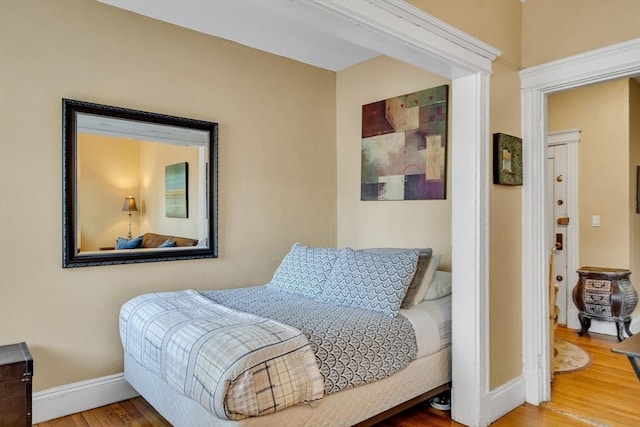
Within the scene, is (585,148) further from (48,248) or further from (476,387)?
(48,248)

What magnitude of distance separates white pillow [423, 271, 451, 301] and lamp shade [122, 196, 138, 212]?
2078 mm

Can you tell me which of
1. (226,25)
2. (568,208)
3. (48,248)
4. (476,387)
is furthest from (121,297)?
(568,208)

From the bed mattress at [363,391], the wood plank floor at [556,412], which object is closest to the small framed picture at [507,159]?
the bed mattress at [363,391]

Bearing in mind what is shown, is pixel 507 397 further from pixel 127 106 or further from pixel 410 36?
pixel 127 106

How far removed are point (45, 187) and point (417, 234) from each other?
2.59 meters

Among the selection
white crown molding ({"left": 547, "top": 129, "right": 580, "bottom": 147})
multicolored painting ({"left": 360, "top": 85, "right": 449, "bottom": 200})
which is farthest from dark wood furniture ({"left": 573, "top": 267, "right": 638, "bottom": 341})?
multicolored painting ({"left": 360, "top": 85, "right": 449, "bottom": 200})

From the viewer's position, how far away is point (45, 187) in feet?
8.38

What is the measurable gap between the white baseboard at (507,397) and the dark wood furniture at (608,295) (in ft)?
6.35

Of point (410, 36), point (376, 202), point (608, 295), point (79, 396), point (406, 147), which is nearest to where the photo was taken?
point (410, 36)

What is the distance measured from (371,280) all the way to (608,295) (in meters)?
2.87

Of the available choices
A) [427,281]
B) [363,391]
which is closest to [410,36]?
[427,281]

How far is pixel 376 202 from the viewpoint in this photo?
3705mm

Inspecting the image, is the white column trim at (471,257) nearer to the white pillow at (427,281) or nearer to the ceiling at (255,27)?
the white pillow at (427,281)

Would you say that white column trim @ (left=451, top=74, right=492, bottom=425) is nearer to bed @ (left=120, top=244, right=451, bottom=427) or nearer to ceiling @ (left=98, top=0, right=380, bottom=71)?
bed @ (left=120, top=244, right=451, bottom=427)
